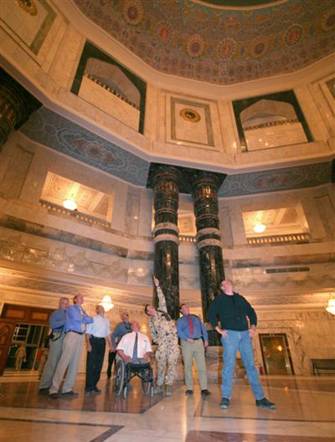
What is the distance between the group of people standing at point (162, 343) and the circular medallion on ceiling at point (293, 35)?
1235cm

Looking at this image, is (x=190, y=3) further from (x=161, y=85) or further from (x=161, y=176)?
(x=161, y=176)

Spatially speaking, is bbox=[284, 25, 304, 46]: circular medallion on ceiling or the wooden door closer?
Result: the wooden door

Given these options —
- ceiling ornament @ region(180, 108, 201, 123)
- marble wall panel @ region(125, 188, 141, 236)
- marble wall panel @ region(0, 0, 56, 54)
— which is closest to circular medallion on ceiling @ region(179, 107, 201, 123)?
ceiling ornament @ region(180, 108, 201, 123)

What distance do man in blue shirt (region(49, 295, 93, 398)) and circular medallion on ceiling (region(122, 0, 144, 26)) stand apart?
37.4 ft

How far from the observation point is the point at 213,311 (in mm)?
3369

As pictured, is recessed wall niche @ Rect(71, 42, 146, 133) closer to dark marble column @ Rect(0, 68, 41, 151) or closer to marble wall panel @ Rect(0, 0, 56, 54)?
marble wall panel @ Rect(0, 0, 56, 54)

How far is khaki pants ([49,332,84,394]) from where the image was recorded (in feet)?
11.8

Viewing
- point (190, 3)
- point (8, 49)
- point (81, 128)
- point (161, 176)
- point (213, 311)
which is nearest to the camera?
point (213, 311)

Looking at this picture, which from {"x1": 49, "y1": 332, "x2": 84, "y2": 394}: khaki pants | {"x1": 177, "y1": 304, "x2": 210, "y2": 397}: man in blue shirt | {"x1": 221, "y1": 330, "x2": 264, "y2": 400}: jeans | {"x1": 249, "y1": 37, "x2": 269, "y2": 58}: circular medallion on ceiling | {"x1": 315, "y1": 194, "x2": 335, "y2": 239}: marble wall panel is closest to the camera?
{"x1": 221, "y1": 330, "x2": 264, "y2": 400}: jeans

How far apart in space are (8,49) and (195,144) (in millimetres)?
6244

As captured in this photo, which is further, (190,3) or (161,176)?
(190,3)

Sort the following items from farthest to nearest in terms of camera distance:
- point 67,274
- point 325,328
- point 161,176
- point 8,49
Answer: point 161,176
point 325,328
point 67,274
point 8,49

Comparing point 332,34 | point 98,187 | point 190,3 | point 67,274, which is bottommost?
point 67,274

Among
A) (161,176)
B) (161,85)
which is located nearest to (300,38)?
(161,85)
